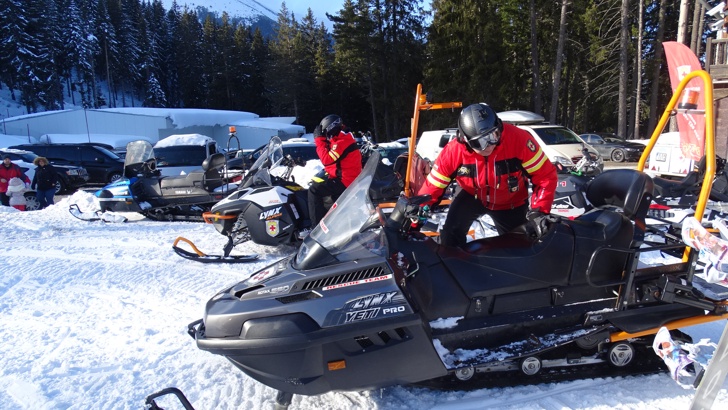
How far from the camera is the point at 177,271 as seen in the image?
199 inches

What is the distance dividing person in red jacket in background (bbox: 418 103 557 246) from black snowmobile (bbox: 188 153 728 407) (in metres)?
0.36

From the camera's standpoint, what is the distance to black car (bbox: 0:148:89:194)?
1427cm

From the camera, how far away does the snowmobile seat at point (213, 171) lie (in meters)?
7.90

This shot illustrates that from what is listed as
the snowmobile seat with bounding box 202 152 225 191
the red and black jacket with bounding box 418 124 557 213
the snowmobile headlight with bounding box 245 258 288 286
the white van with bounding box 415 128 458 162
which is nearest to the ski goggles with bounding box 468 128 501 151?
the red and black jacket with bounding box 418 124 557 213

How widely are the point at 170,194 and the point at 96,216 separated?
1240 millimetres

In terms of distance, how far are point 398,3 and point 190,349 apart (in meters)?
32.9

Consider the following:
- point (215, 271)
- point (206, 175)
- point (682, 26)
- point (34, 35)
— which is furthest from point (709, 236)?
point (34, 35)

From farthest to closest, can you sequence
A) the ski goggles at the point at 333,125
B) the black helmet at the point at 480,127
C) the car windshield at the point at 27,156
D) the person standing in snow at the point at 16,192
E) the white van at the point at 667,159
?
1. the car windshield at the point at 27,156
2. the white van at the point at 667,159
3. the person standing in snow at the point at 16,192
4. the ski goggles at the point at 333,125
5. the black helmet at the point at 480,127

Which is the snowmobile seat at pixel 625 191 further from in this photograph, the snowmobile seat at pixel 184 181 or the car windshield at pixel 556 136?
the car windshield at pixel 556 136

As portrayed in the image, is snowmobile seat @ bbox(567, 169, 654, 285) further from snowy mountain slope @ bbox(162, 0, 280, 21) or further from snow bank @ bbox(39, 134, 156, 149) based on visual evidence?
snowy mountain slope @ bbox(162, 0, 280, 21)

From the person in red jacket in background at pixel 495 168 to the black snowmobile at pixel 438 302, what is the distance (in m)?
0.36

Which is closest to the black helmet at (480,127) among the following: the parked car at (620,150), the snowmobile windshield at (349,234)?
the snowmobile windshield at (349,234)

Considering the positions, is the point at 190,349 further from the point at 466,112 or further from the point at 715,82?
the point at 715,82

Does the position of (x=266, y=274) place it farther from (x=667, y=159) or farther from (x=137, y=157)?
(x=667, y=159)
